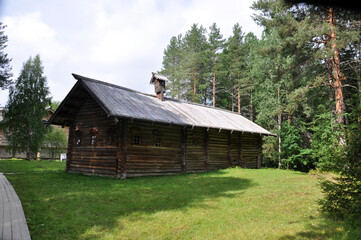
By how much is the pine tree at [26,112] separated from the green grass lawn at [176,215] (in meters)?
24.5

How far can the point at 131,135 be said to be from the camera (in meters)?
15.3

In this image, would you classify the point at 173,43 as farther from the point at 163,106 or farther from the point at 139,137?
the point at 139,137

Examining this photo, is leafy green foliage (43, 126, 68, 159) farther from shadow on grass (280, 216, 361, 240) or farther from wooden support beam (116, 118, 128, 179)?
shadow on grass (280, 216, 361, 240)

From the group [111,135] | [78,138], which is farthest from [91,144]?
[111,135]

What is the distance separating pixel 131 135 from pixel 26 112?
78.7 ft

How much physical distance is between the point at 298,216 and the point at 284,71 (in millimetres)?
18038

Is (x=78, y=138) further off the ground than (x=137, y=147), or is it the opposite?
(x=78, y=138)

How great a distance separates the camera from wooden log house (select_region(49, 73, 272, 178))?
14781 millimetres

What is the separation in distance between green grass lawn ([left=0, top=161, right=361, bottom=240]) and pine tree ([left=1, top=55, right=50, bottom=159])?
24504mm

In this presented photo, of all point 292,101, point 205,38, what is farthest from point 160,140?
point 205,38

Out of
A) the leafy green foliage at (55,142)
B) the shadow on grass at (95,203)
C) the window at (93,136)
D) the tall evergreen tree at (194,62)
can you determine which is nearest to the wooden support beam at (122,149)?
the shadow on grass at (95,203)

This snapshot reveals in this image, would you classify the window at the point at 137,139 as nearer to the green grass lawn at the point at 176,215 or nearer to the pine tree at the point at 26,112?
the green grass lawn at the point at 176,215

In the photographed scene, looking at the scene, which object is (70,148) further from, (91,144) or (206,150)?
(206,150)

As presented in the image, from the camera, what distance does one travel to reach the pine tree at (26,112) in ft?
102
